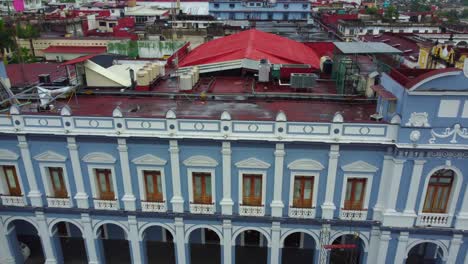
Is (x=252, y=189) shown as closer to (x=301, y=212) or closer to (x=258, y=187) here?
(x=258, y=187)

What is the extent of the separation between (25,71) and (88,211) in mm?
17308

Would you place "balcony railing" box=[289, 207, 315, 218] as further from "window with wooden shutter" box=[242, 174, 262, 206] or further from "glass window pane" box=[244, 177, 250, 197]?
"glass window pane" box=[244, 177, 250, 197]

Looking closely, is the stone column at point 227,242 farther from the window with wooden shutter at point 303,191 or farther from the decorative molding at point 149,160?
the decorative molding at point 149,160

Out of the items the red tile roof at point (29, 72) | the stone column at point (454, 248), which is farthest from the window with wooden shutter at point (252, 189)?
the red tile roof at point (29, 72)

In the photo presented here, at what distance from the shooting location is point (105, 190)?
2258 centimetres

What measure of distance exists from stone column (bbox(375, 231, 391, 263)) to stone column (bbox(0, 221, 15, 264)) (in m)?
22.6

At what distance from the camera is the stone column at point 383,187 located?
2022 cm

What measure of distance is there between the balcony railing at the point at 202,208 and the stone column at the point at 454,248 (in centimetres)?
1338

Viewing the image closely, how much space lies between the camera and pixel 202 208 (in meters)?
22.0

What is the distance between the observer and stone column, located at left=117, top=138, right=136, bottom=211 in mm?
20859

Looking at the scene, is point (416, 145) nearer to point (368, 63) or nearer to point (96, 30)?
point (368, 63)

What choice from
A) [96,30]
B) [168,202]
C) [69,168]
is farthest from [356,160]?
[96,30]

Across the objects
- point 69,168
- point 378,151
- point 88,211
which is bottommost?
point 88,211

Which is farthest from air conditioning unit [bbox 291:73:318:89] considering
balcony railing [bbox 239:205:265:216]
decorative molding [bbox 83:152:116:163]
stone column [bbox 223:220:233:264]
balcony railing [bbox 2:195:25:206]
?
balcony railing [bbox 2:195:25:206]
